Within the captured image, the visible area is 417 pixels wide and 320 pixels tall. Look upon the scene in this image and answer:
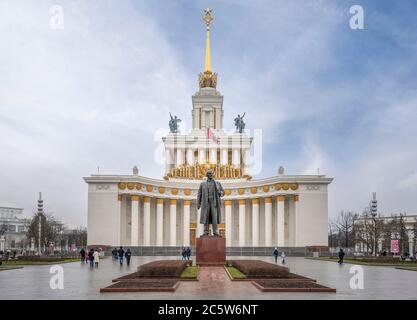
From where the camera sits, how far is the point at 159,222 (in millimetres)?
63781

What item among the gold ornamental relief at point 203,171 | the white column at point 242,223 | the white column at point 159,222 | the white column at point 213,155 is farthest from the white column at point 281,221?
the white column at point 213,155

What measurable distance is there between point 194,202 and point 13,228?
78.3 meters

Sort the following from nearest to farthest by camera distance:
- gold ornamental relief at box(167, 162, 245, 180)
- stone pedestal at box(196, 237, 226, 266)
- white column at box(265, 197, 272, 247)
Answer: stone pedestal at box(196, 237, 226, 266)
white column at box(265, 197, 272, 247)
gold ornamental relief at box(167, 162, 245, 180)

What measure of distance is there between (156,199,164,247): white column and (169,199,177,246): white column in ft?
3.79

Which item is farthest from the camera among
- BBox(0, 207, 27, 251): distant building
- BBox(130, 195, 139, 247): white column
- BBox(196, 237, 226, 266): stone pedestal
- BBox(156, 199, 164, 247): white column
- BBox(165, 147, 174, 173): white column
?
BBox(0, 207, 27, 251): distant building

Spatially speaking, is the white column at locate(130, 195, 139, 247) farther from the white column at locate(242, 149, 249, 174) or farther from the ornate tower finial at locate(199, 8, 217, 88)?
the ornate tower finial at locate(199, 8, 217, 88)

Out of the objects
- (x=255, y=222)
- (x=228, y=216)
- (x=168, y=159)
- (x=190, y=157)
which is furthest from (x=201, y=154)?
(x=255, y=222)

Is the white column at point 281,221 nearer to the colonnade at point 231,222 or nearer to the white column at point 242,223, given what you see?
the colonnade at point 231,222

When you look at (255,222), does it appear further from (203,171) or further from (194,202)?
(203,171)

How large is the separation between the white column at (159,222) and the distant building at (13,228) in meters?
50.3

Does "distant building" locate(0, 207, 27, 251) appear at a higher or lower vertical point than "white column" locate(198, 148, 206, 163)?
lower

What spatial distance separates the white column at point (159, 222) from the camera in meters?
A: 62.9

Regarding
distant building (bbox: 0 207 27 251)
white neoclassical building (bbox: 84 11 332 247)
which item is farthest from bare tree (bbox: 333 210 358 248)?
distant building (bbox: 0 207 27 251)

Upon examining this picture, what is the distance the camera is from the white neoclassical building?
59094 millimetres
